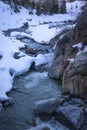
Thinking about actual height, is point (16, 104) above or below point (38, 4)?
below

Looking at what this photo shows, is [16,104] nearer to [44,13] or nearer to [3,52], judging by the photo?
[3,52]

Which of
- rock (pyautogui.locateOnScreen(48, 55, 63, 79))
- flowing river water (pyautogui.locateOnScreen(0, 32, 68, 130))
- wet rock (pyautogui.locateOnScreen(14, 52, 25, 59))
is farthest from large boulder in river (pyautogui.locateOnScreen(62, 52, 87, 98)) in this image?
wet rock (pyautogui.locateOnScreen(14, 52, 25, 59))

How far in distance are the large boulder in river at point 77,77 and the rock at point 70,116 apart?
205 centimetres

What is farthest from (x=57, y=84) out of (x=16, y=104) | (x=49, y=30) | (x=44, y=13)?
(x=44, y=13)

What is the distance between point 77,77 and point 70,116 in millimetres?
3629

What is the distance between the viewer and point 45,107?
1412 centimetres

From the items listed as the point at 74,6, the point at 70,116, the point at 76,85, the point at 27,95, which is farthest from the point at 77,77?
the point at 74,6

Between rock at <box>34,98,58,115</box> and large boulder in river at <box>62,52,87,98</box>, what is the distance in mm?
2031

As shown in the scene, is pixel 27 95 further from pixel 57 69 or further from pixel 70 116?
pixel 70 116

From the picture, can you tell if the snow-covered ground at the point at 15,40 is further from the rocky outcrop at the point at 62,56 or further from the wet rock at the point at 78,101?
the wet rock at the point at 78,101

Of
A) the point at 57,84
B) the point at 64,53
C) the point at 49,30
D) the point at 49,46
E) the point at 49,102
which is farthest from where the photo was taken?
the point at 49,30

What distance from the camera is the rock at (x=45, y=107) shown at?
14.0 meters

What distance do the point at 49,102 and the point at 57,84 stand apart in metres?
3.81

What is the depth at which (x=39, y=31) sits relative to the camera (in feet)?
109
